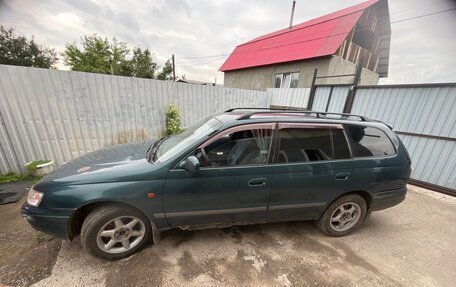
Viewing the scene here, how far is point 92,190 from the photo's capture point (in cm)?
177

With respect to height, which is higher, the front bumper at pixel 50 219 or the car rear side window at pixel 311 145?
the car rear side window at pixel 311 145

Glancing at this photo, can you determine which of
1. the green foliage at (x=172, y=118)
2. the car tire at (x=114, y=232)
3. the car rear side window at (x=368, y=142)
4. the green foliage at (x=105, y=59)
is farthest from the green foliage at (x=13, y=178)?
the green foliage at (x=105, y=59)

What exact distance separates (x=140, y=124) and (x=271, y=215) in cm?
474

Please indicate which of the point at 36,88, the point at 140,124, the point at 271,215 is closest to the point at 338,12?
the point at 140,124

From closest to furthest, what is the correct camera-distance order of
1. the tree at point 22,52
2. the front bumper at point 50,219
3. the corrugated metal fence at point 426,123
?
1. the front bumper at point 50,219
2. the corrugated metal fence at point 426,123
3. the tree at point 22,52

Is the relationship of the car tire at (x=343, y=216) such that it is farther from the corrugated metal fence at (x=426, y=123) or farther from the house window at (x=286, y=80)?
the house window at (x=286, y=80)

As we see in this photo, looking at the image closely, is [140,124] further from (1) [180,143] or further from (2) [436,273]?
(2) [436,273]

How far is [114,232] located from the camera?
6.40ft

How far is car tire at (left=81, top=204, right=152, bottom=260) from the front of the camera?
1.86m

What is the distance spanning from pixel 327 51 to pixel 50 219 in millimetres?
11638

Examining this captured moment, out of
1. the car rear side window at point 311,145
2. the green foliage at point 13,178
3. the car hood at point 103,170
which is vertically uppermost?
the car rear side window at point 311,145

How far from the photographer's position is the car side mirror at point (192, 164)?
180 cm

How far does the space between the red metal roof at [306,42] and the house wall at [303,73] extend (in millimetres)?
431

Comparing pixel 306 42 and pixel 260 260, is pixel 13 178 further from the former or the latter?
pixel 306 42
